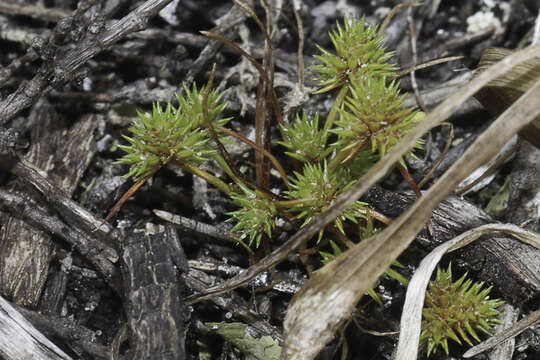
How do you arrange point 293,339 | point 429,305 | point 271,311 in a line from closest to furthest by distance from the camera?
point 293,339 < point 429,305 < point 271,311

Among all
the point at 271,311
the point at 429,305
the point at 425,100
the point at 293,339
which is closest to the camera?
the point at 293,339

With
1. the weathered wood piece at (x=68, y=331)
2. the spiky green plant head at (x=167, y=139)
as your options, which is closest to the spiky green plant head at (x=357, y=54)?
the spiky green plant head at (x=167, y=139)

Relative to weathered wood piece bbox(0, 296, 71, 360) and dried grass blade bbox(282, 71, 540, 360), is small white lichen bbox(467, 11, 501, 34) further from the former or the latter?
weathered wood piece bbox(0, 296, 71, 360)

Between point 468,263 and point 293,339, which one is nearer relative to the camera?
point 293,339

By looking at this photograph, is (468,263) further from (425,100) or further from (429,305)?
(425,100)

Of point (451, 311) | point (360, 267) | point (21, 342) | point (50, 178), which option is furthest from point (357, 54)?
point (21, 342)

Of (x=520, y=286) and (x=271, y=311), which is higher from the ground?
(x=520, y=286)

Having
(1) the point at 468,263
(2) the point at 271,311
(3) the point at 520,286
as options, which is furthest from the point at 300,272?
(3) the point at 520,286

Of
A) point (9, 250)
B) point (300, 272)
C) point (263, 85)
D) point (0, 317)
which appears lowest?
point (0, 317)
